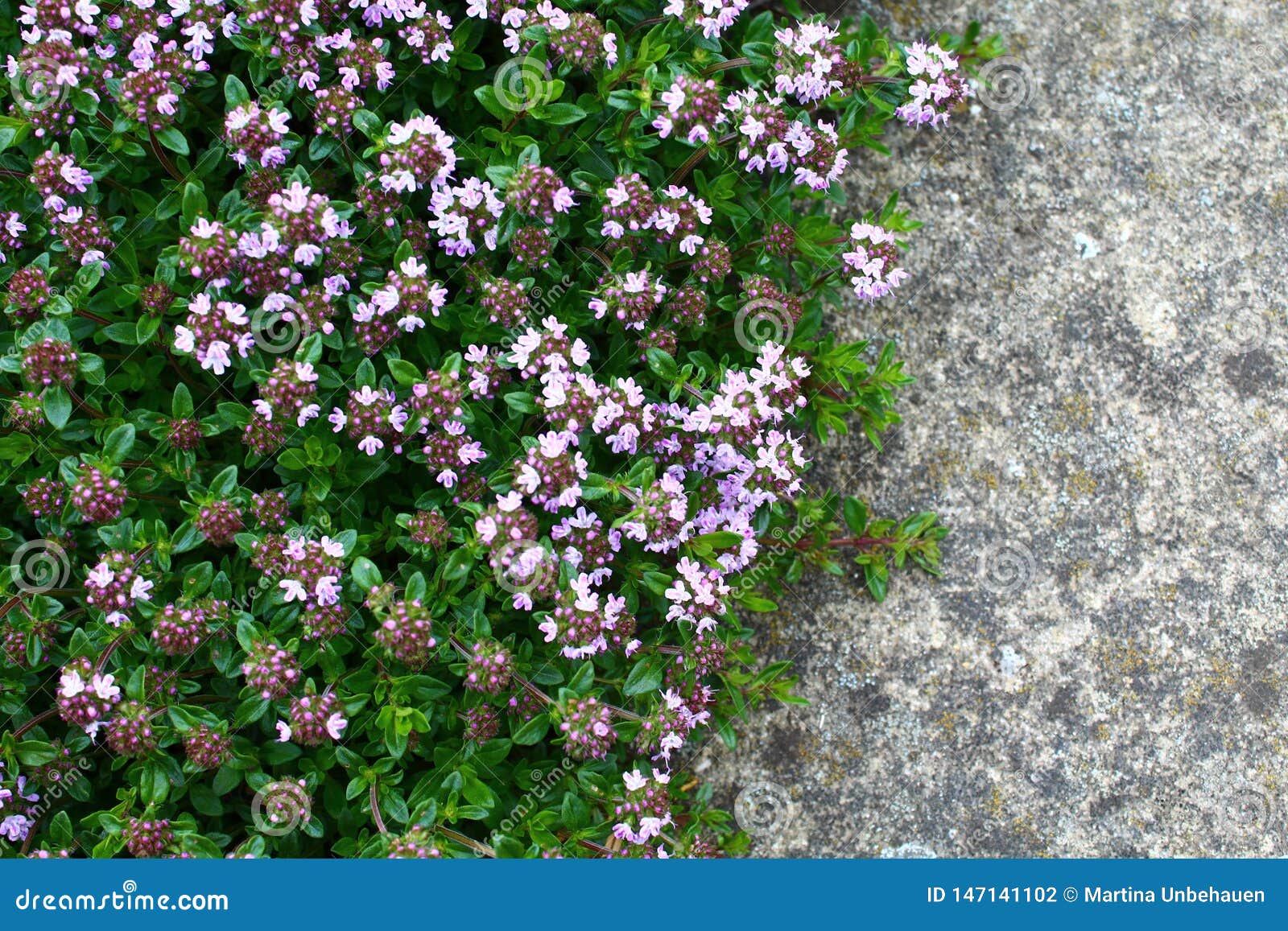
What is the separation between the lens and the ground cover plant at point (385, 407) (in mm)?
3316

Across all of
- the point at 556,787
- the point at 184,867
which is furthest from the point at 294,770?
the point at 556,787

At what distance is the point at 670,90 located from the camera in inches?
137

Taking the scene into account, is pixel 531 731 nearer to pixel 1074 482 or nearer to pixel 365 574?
pixel 365 574

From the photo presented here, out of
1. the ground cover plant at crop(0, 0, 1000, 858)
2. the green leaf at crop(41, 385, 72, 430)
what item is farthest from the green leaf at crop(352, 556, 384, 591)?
the green leaf at crop(41, 385, 72, 430)

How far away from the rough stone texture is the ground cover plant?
70cm

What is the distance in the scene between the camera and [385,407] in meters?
3.39

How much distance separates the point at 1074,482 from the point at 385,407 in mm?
2681

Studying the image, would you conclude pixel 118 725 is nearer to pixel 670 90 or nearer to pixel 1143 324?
pixel 670 90

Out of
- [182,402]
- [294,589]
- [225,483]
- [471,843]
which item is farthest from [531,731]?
[182,402]

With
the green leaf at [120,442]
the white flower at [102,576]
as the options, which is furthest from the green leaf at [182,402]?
the white flower at [102,576]

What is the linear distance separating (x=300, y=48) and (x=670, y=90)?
116cm

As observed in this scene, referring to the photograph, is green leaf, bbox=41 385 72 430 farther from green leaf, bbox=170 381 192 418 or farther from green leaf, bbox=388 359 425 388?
green leaf, bbox=388 359 425 388

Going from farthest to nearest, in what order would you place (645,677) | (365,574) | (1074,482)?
(1074,482) → (645,677) → (365,574)

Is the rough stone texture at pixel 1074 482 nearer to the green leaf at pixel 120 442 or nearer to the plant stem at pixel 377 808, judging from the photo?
the plant stem at pixel 377 808
